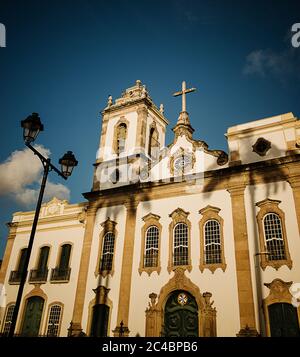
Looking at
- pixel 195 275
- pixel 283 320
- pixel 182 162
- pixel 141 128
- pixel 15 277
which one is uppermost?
pixel 141 128

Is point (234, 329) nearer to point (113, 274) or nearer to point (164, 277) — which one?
point (164, 277)

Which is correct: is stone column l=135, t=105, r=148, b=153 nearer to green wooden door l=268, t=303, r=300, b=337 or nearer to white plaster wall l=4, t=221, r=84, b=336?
white plaster wall l=4, t=221, r=84, b=336

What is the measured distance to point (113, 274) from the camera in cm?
1842

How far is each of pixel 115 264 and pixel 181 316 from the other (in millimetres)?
4796

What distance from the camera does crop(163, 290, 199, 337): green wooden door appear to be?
15.7m

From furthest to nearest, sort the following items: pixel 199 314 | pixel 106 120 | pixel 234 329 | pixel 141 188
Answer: pixel 106 120
pixel 141 188
pixel 199 314
pixel 234 329

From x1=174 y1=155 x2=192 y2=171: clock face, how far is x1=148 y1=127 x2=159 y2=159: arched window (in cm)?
422

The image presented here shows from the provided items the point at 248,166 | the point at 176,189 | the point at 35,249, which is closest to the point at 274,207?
the point at 248,166

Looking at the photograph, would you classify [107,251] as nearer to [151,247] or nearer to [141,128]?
[151,247]

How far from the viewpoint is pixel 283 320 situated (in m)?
13.8

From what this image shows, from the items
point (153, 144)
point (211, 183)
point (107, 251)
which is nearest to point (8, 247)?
point (107, 251)

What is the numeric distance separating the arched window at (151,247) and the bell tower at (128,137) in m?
4.01
